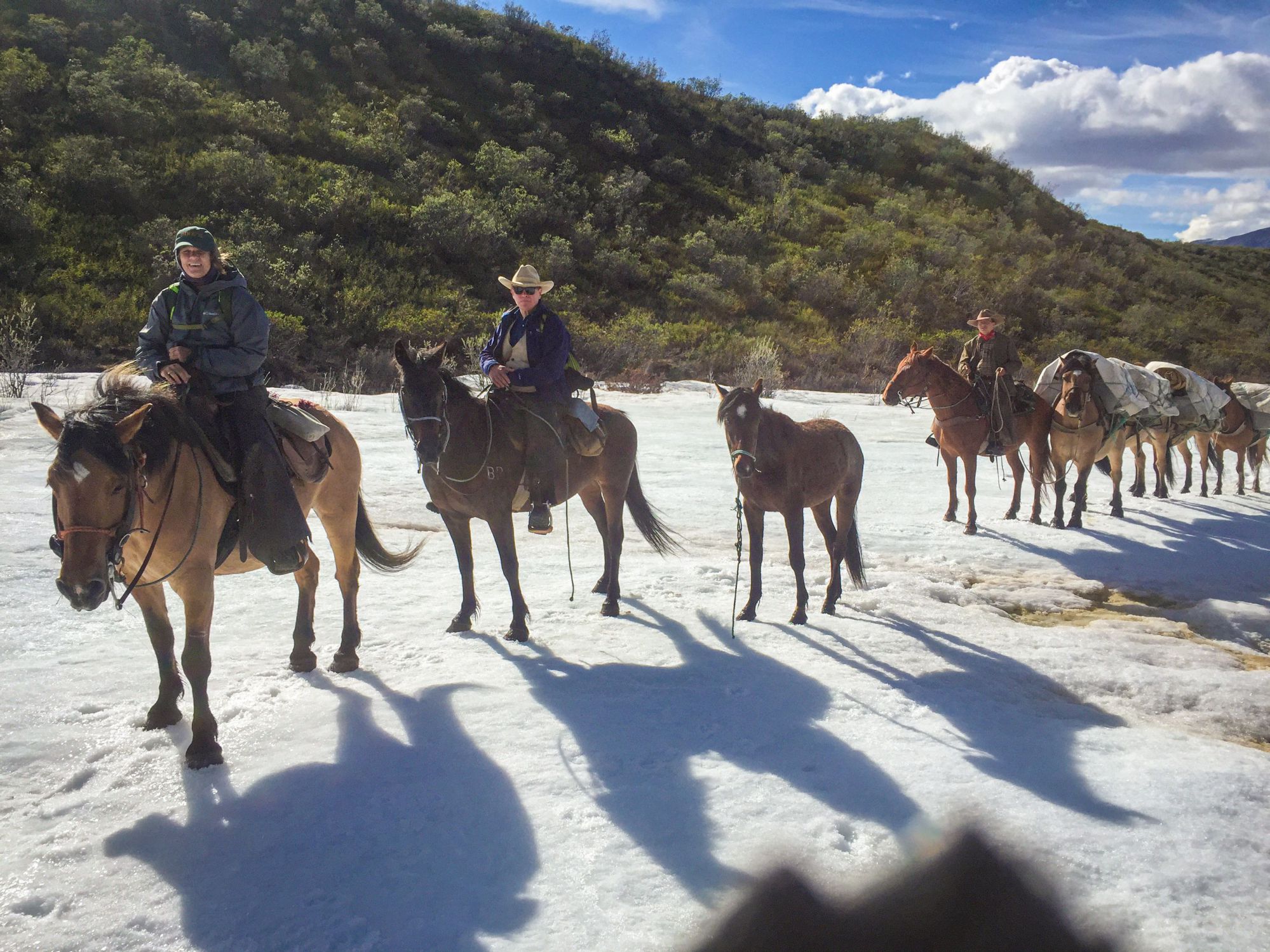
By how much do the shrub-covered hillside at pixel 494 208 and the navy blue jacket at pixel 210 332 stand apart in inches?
588

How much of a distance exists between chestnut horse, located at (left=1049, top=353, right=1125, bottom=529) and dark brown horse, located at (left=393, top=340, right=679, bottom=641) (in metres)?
7.02

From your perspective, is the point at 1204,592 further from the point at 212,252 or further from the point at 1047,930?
the point at 212,252

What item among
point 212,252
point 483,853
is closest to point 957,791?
point 483,853

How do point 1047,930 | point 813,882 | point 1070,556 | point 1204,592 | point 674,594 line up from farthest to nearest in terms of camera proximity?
point 1070,556 < point 1204,592 < point 674,594 < point 813,882 < point 1047,930

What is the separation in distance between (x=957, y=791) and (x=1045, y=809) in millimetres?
384

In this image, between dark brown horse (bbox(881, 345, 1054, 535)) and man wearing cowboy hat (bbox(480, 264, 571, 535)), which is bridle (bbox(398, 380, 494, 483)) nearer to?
man wearing cowboy hat (bbox(480, 264, 571, 535))

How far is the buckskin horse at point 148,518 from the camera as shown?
3.32 meters

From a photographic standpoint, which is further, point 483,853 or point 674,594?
point 674,594

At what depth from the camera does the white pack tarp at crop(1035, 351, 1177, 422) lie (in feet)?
34.8

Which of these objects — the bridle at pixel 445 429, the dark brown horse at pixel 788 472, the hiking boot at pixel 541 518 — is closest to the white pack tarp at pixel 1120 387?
the dark brown horse at pixel 788 472

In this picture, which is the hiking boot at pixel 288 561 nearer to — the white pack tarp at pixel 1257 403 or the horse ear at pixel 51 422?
the horse ear at pixel 51 422

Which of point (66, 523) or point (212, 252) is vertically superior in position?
→ point (212, 252)

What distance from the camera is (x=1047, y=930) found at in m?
2.94

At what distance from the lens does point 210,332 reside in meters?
4.40
